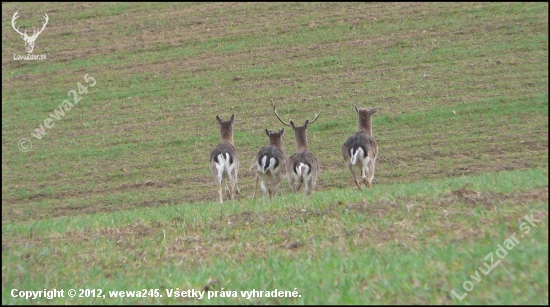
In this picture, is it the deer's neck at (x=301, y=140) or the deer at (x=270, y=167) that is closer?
the deer at (x=270, y=167)

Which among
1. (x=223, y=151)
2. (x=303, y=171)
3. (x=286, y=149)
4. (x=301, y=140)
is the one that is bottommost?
(x=303, y=171)

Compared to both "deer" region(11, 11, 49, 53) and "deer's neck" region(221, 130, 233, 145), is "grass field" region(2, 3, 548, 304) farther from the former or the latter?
"deer's neck" region(221, 130, 233, 145)

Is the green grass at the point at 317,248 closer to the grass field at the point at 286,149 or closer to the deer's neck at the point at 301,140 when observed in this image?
the grass field at the point at 286,149

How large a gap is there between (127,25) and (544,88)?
784 inches

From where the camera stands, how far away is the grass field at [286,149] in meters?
7.97

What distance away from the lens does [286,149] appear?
2158 cm

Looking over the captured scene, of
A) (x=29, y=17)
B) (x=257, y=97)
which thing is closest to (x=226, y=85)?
(x=257, y=97)

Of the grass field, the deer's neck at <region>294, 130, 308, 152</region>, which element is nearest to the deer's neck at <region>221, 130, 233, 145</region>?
the deer's neck at <region>294, 130, 308, 152</region>

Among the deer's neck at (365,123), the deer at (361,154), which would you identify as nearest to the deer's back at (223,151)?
the deer at (361,154)

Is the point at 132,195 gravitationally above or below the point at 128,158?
below

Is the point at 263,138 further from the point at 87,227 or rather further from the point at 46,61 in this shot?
the point at 46,61

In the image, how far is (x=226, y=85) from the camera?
2791cm

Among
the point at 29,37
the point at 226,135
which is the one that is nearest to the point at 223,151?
the point at 226,135

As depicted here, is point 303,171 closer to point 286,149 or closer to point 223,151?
point 223,151
